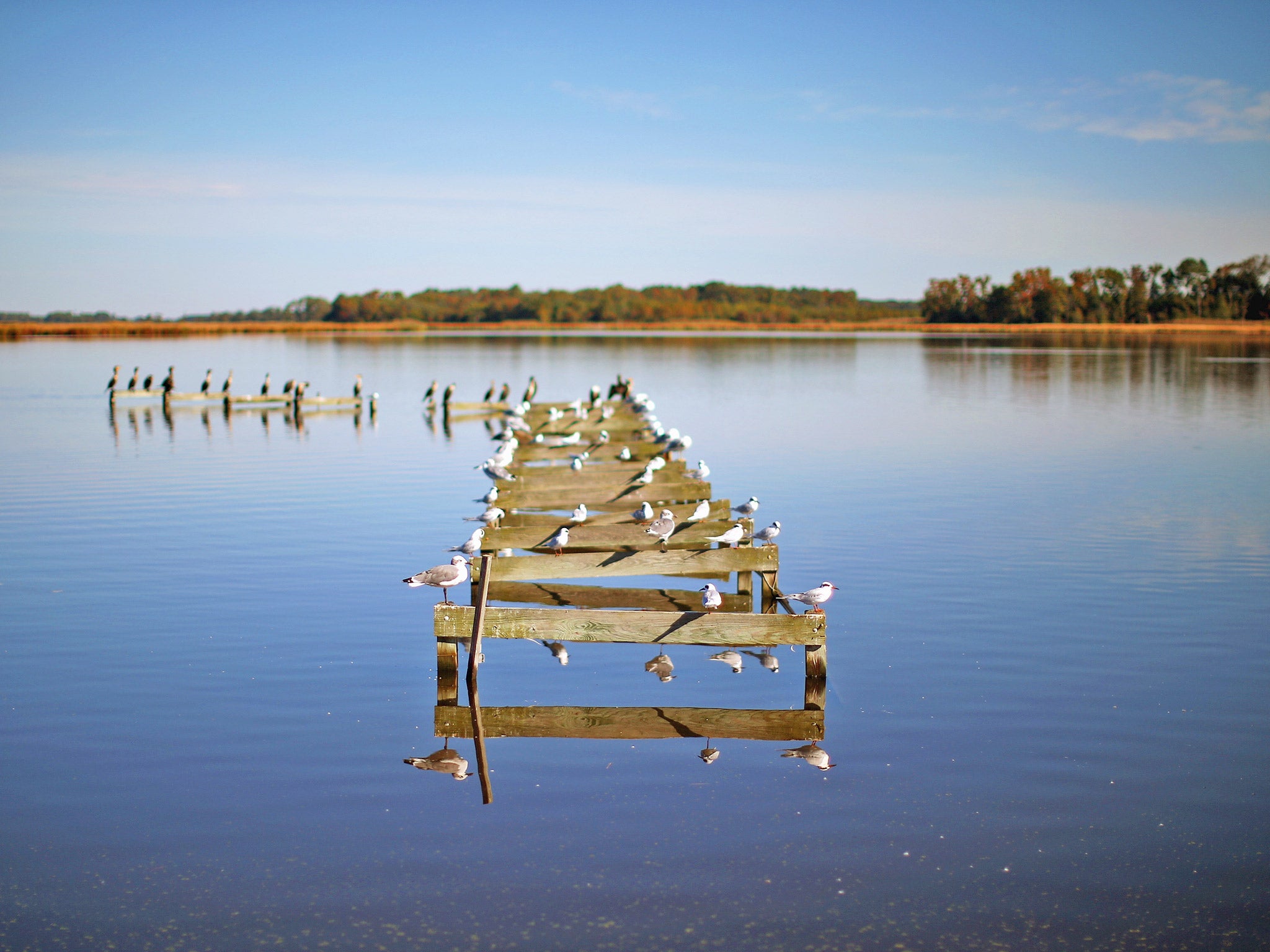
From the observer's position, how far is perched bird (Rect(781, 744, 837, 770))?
27.2ft

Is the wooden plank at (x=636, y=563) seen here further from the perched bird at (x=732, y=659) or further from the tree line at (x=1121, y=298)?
the tree line at (x=1121, y=298)

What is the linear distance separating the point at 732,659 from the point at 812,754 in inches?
99.8

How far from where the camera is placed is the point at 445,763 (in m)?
8.24

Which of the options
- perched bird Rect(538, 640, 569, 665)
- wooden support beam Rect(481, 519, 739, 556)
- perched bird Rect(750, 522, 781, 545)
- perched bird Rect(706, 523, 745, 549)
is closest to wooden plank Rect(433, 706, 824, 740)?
perched bird Rect(538, 640, 569, 665)

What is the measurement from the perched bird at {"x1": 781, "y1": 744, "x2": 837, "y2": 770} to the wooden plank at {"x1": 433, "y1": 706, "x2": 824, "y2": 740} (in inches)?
7.2

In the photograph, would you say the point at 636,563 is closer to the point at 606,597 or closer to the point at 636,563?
the point at 636,563

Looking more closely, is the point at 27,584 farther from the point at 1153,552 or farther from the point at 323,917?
the point at 1153,552

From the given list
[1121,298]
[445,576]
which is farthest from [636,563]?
→ [1121,298]

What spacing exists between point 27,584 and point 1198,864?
1299cm

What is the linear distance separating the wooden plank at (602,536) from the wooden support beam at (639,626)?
279 cm

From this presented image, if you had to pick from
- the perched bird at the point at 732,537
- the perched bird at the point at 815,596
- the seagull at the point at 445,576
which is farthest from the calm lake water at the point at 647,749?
the perched bird at the point at 732,537

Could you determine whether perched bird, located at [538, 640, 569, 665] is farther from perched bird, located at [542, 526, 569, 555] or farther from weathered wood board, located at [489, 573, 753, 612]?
weathered wood board, located at [489, 573, 753, 612]

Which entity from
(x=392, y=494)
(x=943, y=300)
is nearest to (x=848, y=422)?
(x=392, y=494)

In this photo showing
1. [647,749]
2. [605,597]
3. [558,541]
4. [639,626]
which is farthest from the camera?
[605,597]
